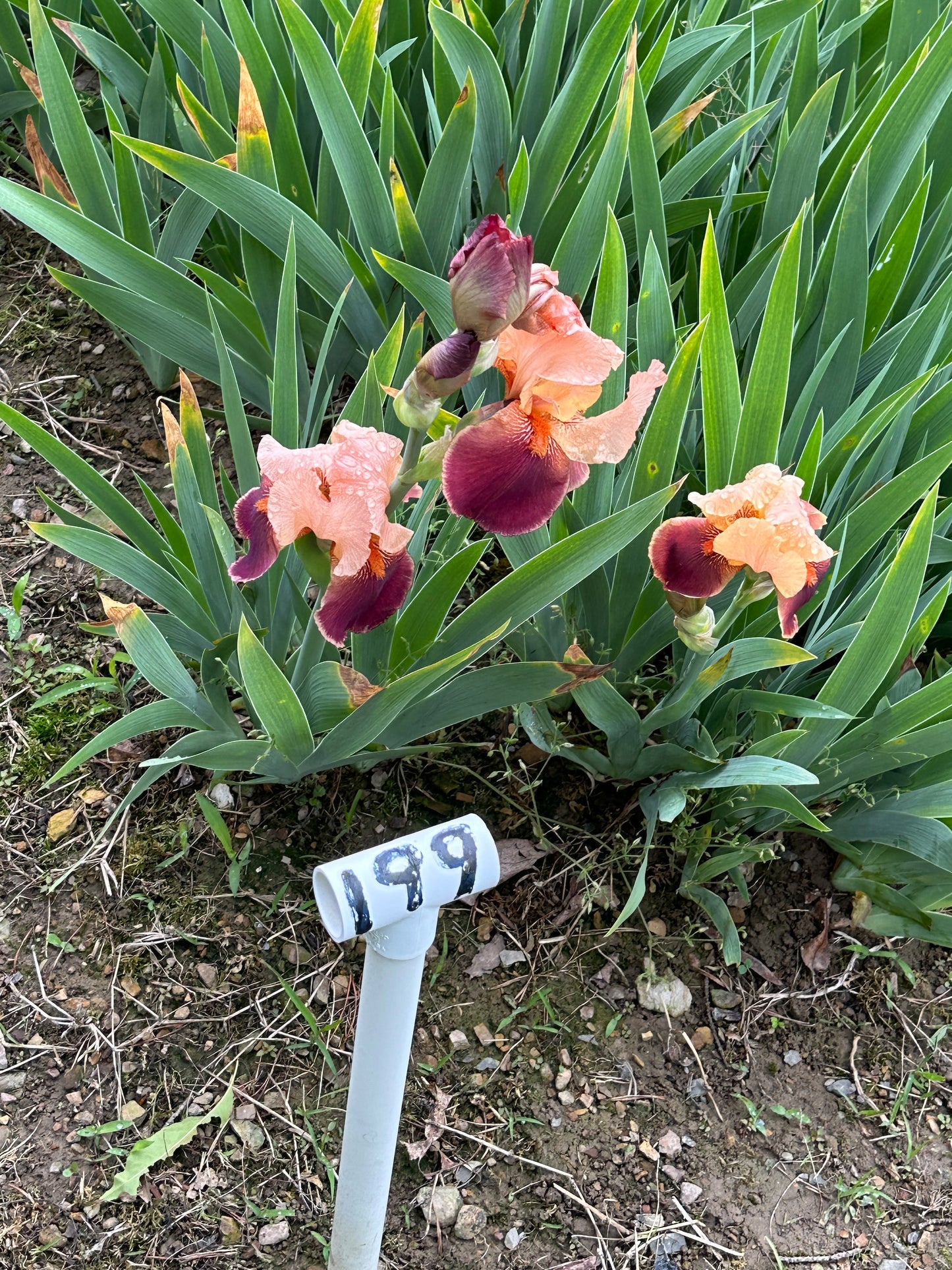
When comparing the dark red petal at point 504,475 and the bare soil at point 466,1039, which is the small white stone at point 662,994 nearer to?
the bare soil at point 466,1039

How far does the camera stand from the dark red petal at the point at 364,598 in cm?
90

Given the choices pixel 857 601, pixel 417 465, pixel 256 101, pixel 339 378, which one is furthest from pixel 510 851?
pixel 256 101

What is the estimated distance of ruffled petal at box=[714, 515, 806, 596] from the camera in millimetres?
932

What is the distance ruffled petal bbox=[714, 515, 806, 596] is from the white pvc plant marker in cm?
40

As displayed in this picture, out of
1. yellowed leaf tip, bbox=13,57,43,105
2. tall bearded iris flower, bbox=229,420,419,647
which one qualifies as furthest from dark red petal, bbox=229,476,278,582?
yellowed leaf tip, bbox=13,57,43,105

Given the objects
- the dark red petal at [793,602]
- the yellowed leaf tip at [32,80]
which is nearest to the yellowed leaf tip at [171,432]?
the dark red petal at [793,602]

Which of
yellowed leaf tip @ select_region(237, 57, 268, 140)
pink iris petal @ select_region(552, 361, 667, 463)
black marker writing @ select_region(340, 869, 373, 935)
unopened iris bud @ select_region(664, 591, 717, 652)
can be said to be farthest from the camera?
yellowed leaf tip @ select_region(237, 57, 268, 140)

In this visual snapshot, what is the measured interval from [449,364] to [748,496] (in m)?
0.34

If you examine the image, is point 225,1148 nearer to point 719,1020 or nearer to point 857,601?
point 719,1020

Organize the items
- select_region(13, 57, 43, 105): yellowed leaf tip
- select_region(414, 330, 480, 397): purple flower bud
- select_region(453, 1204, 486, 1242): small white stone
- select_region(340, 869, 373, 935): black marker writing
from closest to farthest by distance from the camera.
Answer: select_region(340, 869, 373, 935): black marker writing, select_region(414, 330, 480, 397): purple flower bud, select_region(453, 1204, 486, 1242): small white stone, select_region(13, 57, 43, 105): yellowed leaf tip

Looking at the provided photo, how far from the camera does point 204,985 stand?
4.18 feet

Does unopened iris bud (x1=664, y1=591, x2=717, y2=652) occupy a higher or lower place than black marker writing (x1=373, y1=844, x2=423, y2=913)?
lower

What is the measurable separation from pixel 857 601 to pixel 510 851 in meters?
0.59

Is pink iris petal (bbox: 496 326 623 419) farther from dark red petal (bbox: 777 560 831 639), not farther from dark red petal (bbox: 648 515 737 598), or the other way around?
dark red petal (bbox: 777 560 831 639)
